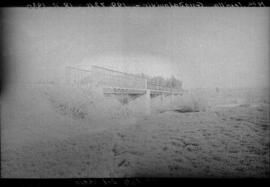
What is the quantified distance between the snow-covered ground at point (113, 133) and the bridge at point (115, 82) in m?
0.17

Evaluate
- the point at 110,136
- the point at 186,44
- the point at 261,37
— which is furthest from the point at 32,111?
the point at 261,37

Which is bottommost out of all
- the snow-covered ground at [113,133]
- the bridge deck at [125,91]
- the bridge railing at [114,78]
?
the snow-covered ground at [113,133]

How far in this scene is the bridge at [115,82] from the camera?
116 inches

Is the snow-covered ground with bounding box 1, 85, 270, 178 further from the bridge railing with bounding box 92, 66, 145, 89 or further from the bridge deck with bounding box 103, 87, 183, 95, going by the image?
the bridge railing with bounding box 92, 66, 145, 89

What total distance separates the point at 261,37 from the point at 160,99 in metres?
1.97

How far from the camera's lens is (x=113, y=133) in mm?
3006

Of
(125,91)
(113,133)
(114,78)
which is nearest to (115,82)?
(114,78)

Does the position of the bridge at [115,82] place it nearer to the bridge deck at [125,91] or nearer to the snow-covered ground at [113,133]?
the bridge deck at [125,91]

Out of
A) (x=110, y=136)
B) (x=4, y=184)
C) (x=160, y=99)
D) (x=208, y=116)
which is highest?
(x=160, y=99)

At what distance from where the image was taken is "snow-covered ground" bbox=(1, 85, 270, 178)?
2.93 m

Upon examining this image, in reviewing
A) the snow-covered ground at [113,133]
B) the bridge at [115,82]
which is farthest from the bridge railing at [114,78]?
the snow-covered ground at [113,133]

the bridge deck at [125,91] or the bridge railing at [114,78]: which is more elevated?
the bridge railing at [114,78]

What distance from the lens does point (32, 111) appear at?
9.87ft

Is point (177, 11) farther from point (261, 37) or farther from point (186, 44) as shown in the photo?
point (261, 37)
